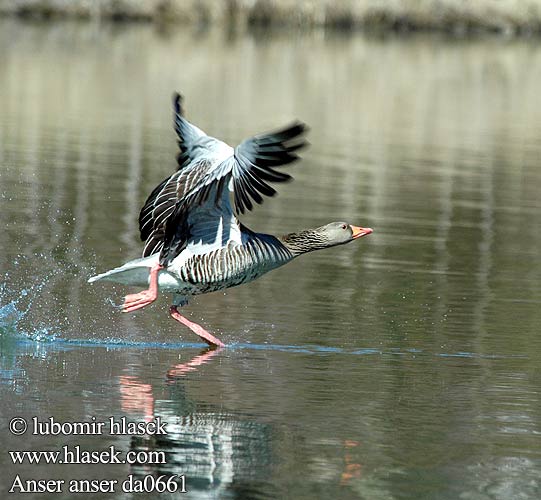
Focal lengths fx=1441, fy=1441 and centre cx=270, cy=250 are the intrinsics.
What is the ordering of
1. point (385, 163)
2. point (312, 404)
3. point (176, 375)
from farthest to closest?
point (385, 163) < point (176, 375) < point (312, 404)

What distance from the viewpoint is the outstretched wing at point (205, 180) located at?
378 inches

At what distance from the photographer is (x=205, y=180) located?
10.2 meters

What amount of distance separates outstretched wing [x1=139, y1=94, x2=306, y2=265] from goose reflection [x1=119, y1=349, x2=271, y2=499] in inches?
57.2

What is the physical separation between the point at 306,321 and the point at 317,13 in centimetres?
4748

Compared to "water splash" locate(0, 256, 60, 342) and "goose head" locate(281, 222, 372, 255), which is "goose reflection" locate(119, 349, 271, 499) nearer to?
"water splash" locate(0, 256, 60, 342)

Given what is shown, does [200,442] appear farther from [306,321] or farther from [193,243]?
[306,321]

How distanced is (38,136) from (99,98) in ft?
21.4

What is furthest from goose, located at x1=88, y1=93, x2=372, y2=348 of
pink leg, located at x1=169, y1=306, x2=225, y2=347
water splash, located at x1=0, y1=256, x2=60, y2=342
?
water splash, located at x1=0, y1=256, x2=60, y2=342

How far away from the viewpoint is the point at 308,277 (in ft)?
46.1

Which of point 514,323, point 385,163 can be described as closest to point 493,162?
point 385,163

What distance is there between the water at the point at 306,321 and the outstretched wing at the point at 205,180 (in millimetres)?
823

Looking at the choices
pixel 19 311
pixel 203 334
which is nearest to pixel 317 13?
pixel 19 311

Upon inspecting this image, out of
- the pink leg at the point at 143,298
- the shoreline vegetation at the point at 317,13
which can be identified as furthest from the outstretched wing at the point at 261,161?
the shoreline vegetation at the point at 317,13

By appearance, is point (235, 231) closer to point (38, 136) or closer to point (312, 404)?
point (312, 404)
